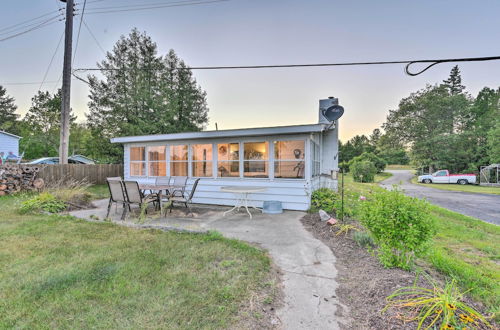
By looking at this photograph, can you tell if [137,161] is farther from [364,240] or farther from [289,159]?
[364,240]

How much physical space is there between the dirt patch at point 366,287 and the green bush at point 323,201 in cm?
250

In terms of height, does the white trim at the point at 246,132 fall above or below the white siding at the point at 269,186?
above

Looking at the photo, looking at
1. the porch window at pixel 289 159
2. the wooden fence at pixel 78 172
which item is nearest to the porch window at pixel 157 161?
the wooden fence at pixel 78 172

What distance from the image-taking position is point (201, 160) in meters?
7.48

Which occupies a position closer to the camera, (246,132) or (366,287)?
(366,287)

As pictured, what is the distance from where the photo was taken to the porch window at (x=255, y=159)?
6617mm

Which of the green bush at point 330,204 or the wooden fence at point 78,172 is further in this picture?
the wooden fence at point 78,172

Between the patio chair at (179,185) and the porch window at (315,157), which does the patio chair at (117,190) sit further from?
the porch window at (315,157)

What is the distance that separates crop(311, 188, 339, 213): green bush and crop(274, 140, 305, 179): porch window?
2.40 feet

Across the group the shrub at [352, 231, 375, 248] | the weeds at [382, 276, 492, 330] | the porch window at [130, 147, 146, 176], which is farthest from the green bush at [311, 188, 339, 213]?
the porch window at [130, 147, 146, 176]

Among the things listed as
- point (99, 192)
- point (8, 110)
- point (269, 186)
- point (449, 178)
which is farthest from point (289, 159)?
point (8, 110)

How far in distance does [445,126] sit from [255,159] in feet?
92.6

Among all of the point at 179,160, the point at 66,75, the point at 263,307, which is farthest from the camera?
the point at 66,75

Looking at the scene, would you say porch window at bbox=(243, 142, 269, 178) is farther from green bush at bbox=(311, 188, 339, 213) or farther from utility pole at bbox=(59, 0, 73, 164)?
utility pole at bbox=(59, 0, 73, 164)
